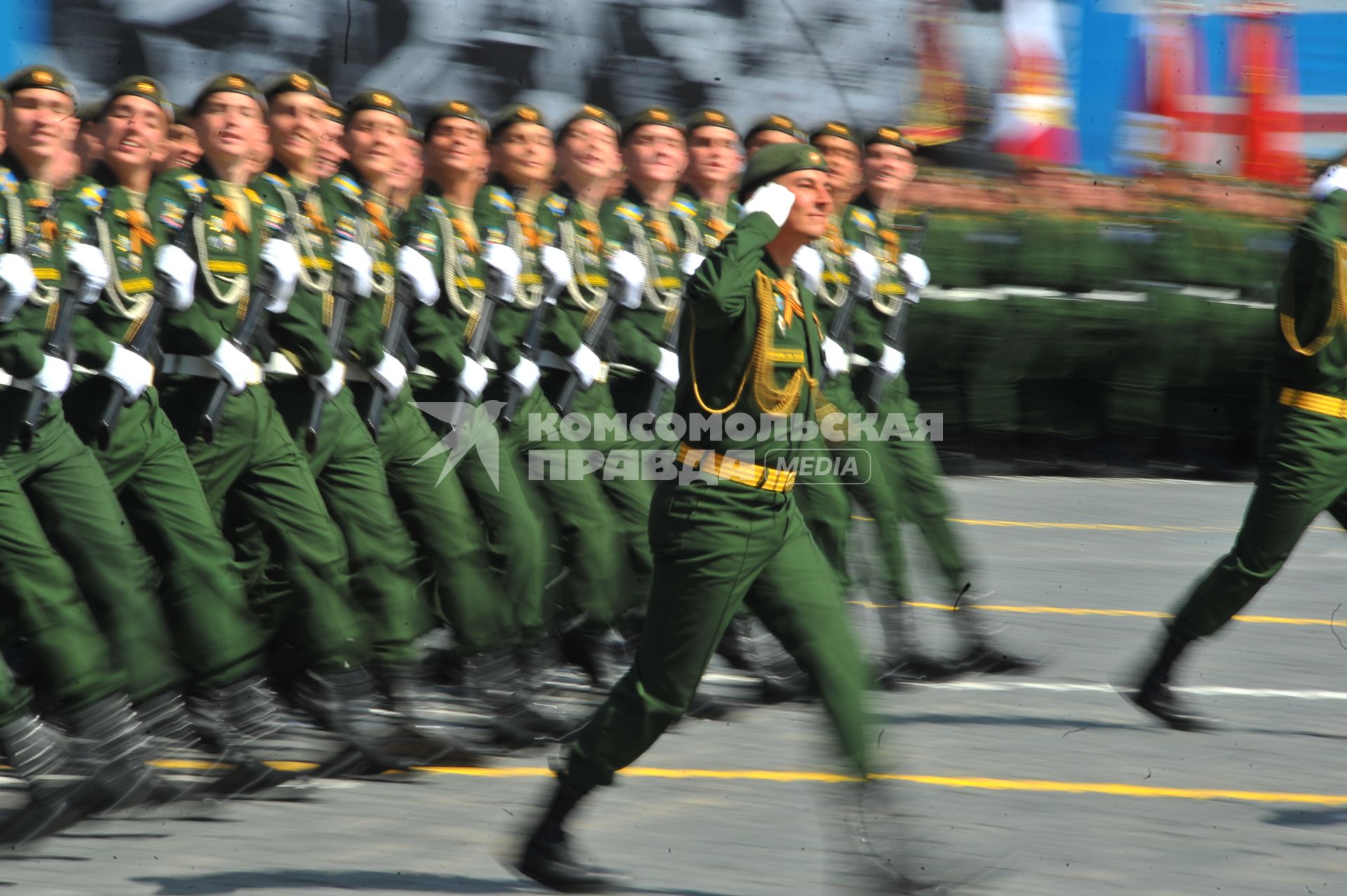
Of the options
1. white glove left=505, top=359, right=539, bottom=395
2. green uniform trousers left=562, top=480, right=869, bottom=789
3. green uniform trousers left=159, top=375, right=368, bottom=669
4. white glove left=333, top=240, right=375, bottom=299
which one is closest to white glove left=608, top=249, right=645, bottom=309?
white glove left=505, top=359, right=539, bottom=395

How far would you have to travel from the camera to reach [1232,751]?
628 cm

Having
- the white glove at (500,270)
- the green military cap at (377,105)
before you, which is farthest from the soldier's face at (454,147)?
the white glove at (500,270)

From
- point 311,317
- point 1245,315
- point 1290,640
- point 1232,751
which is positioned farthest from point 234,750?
point 1245,315

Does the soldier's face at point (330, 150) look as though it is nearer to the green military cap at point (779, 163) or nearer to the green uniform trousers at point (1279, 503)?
the green military cap at point (779, 163)

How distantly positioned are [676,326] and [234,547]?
1880 mm

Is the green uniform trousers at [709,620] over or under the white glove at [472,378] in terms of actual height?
over

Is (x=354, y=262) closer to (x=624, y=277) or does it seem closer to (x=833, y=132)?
(x=624, y=277)

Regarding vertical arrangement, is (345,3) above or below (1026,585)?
above

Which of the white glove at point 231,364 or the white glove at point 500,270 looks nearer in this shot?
the white glove at point 231,364

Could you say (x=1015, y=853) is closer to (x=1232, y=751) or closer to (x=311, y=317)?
(x=1232, y=751)

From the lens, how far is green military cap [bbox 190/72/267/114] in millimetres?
6020

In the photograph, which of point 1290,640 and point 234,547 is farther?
point 1290,640

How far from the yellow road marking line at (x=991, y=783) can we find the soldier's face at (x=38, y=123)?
6.54 feet

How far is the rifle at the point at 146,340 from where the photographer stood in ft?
18.0
